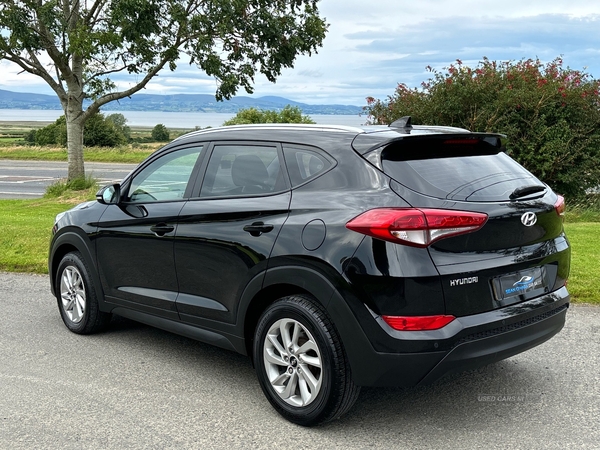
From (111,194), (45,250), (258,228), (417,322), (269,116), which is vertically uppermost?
(269,116)

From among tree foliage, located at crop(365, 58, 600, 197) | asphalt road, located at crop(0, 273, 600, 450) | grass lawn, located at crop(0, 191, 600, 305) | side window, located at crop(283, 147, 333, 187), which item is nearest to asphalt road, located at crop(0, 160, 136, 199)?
grass lawn, located at crop(0, 191, 600, 305)

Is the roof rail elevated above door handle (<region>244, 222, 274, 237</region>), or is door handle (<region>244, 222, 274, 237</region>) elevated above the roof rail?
the roof rail

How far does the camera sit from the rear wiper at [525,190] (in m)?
3.93

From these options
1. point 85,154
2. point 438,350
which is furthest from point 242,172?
point 85,154

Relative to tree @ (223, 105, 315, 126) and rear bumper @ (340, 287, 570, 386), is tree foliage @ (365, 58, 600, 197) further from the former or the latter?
rear bumper @ (340, 287, 570, 386)

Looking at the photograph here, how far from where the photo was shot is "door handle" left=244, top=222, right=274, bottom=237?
406 cm

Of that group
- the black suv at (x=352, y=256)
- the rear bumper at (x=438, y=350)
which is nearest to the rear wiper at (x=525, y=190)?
the black suv at (x=352, y=256)

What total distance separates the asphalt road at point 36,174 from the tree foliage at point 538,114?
11.2m

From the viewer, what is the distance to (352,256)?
3.57m

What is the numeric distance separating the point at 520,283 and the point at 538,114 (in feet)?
41.4

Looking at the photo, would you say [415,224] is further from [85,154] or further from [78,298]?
[85,154]

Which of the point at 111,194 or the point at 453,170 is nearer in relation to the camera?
the point at 453,170

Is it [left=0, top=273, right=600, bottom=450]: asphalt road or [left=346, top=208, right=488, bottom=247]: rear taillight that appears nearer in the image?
[left=346, top=208, right=488, bottom=247]: rear taillight

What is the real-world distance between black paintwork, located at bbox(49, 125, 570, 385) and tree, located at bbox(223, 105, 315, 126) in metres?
20.0
